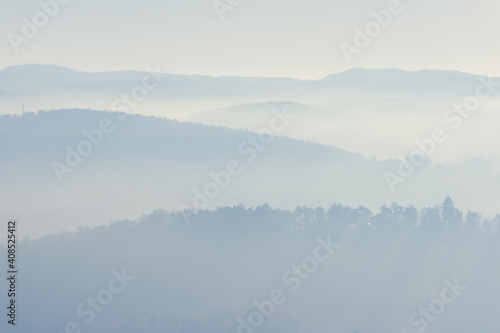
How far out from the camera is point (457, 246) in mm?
122500

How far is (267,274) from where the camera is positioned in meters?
118

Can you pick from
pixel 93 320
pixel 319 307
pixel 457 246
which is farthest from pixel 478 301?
pixel 93 320

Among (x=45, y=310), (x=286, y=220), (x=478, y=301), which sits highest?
(x=286, y=220)

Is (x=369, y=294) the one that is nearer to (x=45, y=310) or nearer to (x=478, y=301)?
(x=478, y=301)

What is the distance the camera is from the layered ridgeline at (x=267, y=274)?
103 meters

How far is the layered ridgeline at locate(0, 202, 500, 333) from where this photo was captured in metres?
103

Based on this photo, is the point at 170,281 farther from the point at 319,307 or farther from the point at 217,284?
the point at 319,307

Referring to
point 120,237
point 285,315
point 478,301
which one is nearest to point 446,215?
point 478,301

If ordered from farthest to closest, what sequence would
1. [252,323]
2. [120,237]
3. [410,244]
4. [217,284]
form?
[120,237] → [410,244] → [217,284] → [252,323]

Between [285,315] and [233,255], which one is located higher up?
[233,255]

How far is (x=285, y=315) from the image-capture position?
9950 centimetres

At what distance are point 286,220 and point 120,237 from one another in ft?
104

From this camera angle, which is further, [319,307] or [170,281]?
[170,281]

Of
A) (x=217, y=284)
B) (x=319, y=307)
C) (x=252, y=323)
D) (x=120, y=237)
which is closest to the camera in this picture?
(x=252, y=323)
